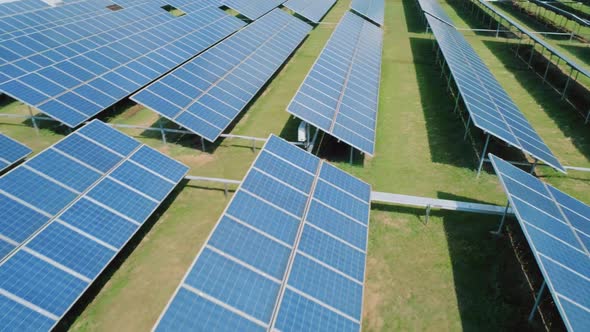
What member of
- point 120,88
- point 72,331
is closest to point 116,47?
point 120,88

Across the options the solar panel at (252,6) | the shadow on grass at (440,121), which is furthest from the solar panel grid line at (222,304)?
the solar panel at (252,6)

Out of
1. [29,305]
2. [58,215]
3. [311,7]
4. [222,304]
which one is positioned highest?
[311,7]

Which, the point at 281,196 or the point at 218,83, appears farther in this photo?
the point at 218,83

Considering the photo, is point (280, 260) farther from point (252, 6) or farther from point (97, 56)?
point (252, 6)

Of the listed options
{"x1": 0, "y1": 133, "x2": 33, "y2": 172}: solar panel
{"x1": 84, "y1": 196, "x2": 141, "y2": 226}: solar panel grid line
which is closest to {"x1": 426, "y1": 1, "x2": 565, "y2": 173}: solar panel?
{"x1": 84, "y1": 196, "x2": 141, "y2": 226}: solar panel grid line

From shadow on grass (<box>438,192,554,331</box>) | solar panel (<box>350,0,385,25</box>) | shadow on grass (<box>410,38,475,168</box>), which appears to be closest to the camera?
shadow on grass (<box>438,192,554,331</box>)

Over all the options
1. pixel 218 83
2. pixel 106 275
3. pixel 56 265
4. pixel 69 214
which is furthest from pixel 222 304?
pixel 218 83

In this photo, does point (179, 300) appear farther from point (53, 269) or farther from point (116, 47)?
point (116, 47)

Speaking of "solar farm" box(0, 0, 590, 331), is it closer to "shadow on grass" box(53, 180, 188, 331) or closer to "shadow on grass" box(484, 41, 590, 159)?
"shadow on grass" box(53, 180, 188, 331)
